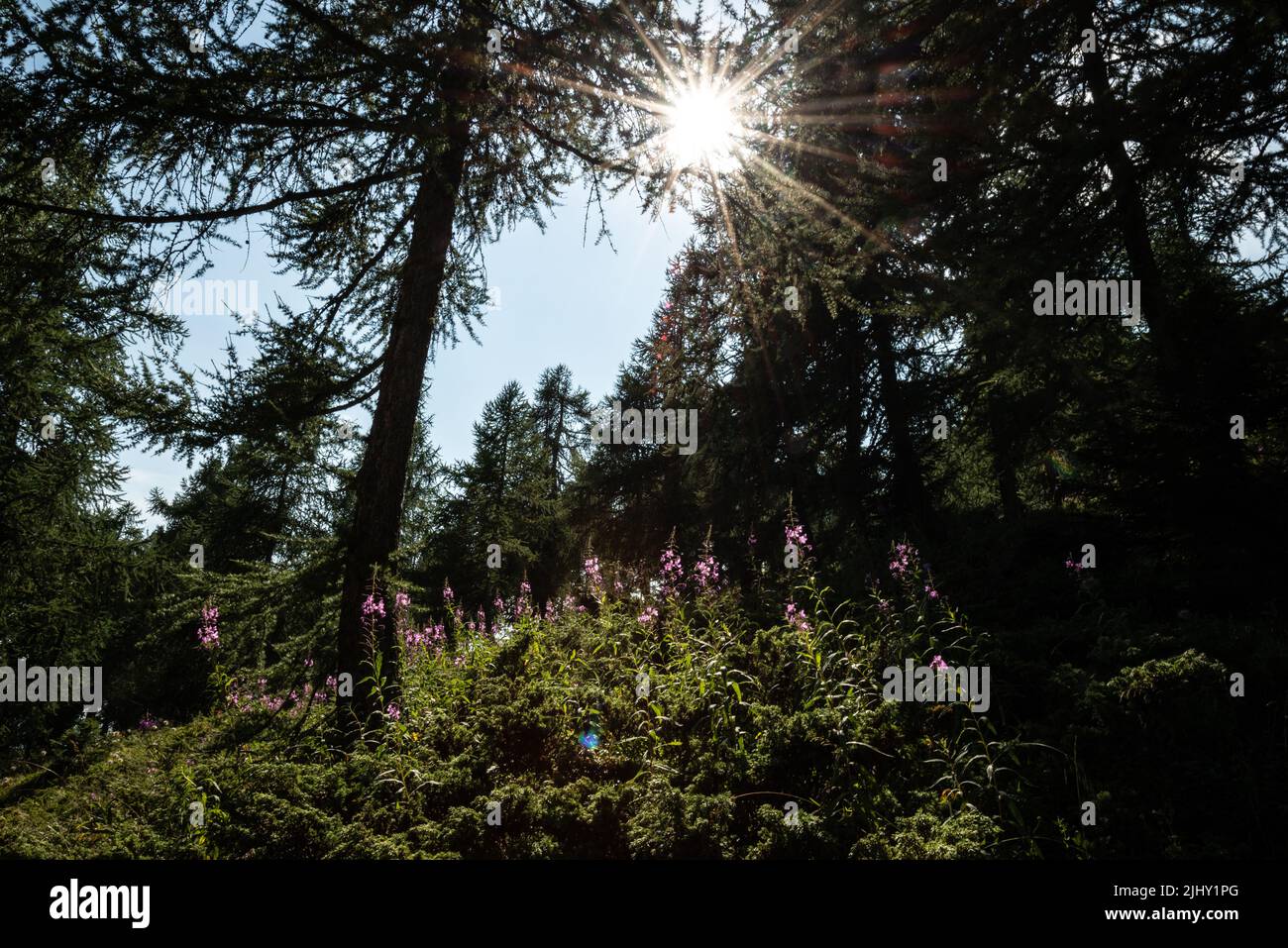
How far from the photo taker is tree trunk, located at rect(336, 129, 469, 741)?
17.9ft

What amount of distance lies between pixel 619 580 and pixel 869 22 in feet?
26.9

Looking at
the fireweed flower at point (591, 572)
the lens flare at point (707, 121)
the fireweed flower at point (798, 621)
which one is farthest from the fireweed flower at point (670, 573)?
the lens flare at point (707, 121)

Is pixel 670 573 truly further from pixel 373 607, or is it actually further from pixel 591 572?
pixel 373 607

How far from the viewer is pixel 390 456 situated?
6020 mm

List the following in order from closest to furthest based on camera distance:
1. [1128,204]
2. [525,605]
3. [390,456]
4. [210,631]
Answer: [210,631] < [390,456] < [1128,204] < [525,605]

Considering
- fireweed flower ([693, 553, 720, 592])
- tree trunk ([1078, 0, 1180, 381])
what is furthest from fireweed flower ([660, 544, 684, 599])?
tree trunk ([1078, 0, 1180, 381])

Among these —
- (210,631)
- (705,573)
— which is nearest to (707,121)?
(705,573)

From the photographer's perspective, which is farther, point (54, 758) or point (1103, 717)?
point (54, 758)

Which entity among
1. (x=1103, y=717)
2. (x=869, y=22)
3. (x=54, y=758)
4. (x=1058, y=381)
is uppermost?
(x=869, y=22)
